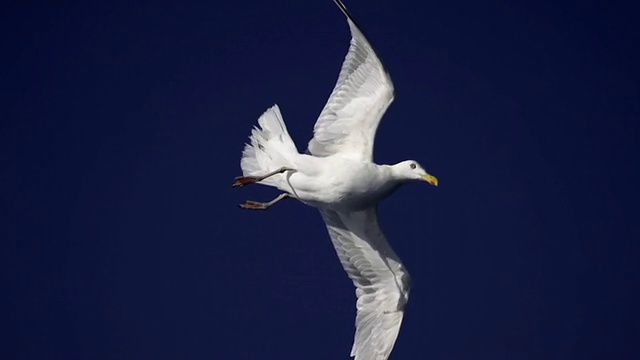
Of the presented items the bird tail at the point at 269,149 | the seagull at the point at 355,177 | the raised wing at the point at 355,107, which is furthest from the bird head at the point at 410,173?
the bird tail at the point at 269,149

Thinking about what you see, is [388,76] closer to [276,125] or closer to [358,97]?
[358,97]

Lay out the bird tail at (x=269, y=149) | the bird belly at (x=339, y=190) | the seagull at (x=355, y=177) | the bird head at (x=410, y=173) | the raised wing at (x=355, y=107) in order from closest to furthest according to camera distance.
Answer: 1. the bird belly at (x=339, y=190)
2. the seagull at (x=355, y=177)
3. the raised wing at (x=355, y=107)
4. the bird head at (x=410, y=173)
5. the bird tail at (x=269, y=149)

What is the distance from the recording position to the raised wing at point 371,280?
47.1ft

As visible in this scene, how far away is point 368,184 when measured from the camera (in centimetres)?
1350

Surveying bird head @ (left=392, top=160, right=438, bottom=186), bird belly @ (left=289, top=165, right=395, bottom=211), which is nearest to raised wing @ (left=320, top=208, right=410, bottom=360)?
bird belly @ (left=289, top=165, right=395, bottom=211)

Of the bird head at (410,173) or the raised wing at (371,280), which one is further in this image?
the raised wing at (371,280)

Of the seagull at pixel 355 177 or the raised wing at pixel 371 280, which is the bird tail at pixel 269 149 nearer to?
the seagull at pixel 355 177

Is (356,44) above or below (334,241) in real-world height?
above

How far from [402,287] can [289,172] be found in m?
1.85

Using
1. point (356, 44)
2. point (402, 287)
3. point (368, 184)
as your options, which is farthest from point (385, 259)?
point (356, 44)

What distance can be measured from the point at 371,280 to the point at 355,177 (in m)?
1.63

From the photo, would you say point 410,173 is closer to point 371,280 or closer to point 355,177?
point 355,177

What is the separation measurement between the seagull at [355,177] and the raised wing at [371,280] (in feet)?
0.04

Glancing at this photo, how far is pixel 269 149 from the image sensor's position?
46.5 feet
